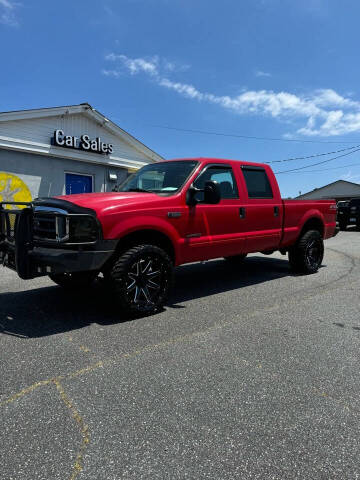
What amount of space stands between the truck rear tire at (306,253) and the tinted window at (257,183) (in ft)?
4.14

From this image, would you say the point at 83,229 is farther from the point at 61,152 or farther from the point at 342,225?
the point at 342,225

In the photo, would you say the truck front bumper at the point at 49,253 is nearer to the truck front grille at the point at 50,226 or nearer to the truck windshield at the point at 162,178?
the truck front grille at the point at 50,226

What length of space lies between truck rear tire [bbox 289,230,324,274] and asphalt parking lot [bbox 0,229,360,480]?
1.86m

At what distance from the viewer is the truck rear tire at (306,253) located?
20.2 feet

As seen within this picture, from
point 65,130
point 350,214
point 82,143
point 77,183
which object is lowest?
point 350,214

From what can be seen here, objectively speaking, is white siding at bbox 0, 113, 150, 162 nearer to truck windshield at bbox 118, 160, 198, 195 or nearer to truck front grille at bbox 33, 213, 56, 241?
truck windshield at bbox 118, 160, 198, 195

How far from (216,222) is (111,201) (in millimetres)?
1593

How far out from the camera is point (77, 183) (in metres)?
12.8

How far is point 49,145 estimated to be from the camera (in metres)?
11.8

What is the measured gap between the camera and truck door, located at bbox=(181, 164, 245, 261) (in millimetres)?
4379

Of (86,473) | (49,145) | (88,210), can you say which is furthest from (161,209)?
(49,145)

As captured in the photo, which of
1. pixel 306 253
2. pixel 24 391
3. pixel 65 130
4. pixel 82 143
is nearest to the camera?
pixel 24 391

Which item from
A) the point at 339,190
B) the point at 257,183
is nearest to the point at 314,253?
the point at 257,183

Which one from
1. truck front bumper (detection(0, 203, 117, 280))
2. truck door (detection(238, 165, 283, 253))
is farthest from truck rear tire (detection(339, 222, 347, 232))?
truck front bumper (detection(0, 203, 117, 280))
